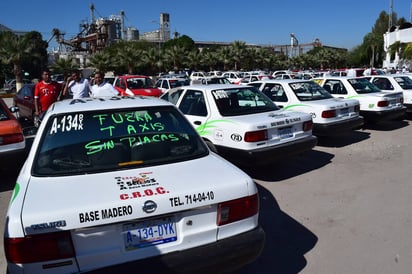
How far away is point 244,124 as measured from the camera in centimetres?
530

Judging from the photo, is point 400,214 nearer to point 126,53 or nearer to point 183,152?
point 183,152

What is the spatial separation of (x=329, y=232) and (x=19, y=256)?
10.2 feet

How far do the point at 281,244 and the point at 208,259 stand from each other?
145 centimetres

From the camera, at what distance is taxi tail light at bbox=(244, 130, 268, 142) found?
527 cm

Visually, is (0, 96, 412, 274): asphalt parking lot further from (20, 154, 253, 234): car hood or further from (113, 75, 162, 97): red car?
(113, 75, 162, 97): red car

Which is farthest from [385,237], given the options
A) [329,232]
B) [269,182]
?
[269,182]

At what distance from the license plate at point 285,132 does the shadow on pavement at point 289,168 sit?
0.61 metres

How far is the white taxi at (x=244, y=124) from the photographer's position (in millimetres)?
5332

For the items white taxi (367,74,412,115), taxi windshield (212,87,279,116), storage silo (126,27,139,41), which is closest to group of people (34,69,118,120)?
taxi windshield (212,87,279,116)

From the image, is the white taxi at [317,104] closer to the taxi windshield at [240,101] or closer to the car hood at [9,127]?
the taxi windshield at [240,101]

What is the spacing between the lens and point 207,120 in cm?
581

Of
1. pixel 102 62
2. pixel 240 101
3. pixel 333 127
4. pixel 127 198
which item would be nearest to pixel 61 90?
pixel 240 101

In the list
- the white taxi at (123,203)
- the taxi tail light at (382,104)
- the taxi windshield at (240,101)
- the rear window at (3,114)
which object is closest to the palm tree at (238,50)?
the taxi tail light at (382,104)

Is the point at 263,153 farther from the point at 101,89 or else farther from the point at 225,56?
the point at 225,56
